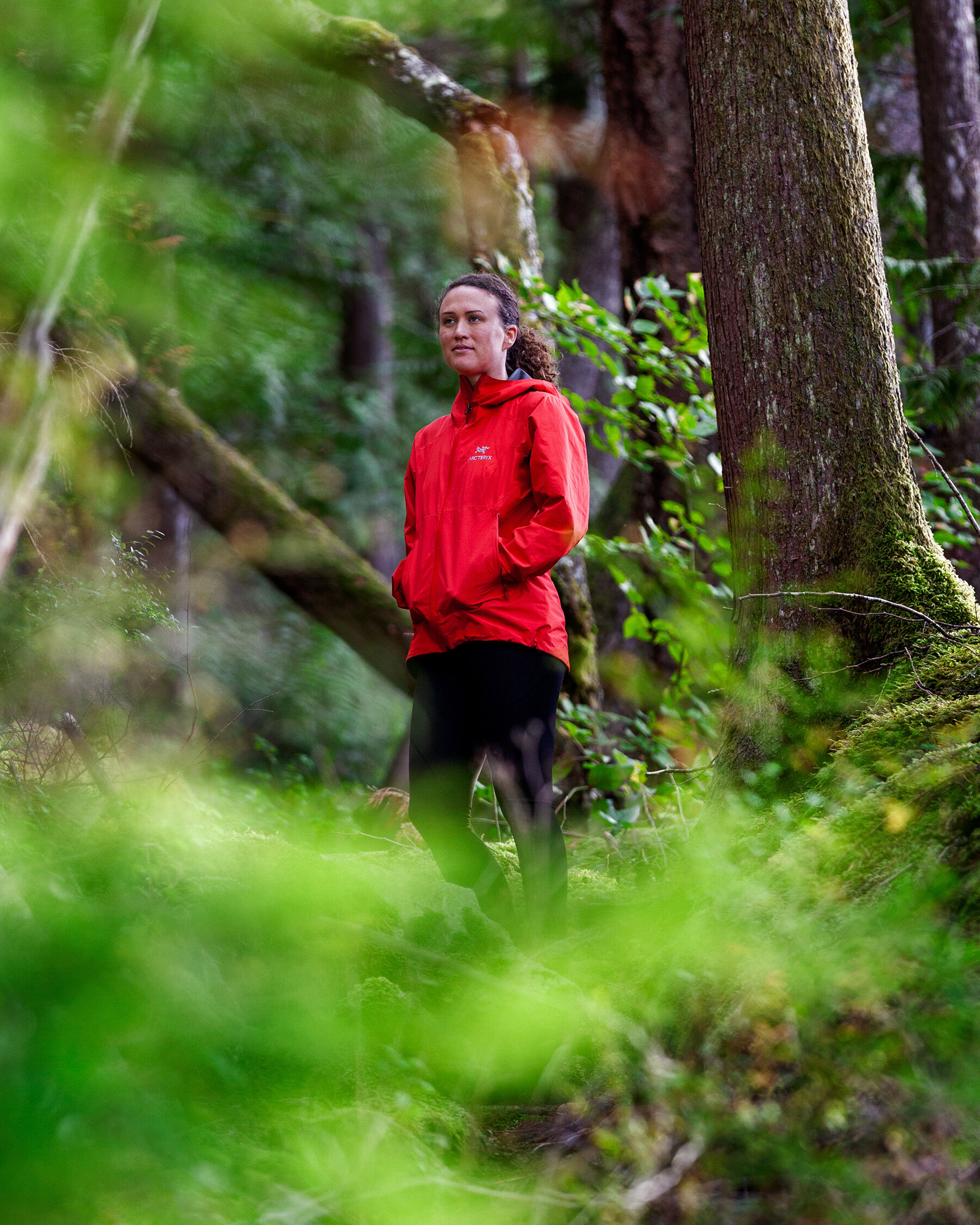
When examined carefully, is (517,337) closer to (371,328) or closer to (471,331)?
(471,331)

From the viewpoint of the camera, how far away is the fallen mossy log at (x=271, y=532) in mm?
7027

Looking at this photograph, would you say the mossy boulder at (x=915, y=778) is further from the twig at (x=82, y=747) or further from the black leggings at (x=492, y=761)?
the twig at (x=82, y=747)

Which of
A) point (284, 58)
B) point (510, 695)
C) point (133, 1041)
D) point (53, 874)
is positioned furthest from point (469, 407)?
point (284, 58)

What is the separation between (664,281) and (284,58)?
23.1 feet

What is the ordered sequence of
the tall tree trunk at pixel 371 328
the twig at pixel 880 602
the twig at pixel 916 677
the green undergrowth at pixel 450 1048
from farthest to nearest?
1. the tall tree trunk at pixel 371 328
2. the twig at pixel 880 602
3. the twig at pixel 916 677
4. the green undergrowth at pixel 450 1048

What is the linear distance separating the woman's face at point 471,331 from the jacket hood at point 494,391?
0.12ft

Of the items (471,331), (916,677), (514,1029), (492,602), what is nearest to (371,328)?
(471,331)

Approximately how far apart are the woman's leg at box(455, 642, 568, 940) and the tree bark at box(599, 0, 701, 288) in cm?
478

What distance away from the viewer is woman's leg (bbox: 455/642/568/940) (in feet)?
10.3

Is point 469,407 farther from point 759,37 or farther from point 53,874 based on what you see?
point 53,874

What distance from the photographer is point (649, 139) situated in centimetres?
750

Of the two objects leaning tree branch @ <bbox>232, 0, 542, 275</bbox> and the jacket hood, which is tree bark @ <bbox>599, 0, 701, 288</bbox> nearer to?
leaning tree branch @ <bbox>232, 0, 542, 275</bbox>

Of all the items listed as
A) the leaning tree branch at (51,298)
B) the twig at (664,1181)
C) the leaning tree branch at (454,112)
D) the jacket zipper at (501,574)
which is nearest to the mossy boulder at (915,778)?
the twig at (664,1181)

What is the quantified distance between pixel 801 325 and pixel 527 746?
1.69 metres
